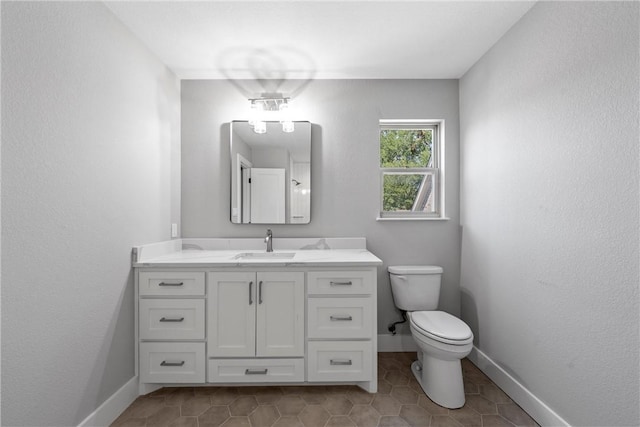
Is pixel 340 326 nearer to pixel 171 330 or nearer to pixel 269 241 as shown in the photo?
pixel 269 241

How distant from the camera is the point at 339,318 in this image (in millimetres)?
1712

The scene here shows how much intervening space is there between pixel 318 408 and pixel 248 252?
1.19 m

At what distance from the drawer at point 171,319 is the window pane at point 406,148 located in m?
1.90

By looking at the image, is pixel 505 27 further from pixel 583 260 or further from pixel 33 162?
pixel 33 162

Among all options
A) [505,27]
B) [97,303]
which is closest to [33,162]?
[97,303]

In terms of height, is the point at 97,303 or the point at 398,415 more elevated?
the point at 97,303

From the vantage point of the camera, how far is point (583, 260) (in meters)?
1.23

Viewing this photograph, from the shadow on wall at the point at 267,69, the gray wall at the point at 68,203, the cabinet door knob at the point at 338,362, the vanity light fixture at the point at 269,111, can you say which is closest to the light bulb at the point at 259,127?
the vanity light fixture at the point at 269,111

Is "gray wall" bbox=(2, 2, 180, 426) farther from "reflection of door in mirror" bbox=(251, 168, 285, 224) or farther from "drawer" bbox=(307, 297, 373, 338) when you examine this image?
"drawer" bbox=(307, 297, 373, 338)

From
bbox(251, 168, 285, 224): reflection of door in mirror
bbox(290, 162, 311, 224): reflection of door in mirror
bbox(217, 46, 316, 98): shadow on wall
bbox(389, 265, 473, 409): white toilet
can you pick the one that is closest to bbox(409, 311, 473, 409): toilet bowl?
bbox(389, 265, 473, 409): white toilet

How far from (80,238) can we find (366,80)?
2280 mm

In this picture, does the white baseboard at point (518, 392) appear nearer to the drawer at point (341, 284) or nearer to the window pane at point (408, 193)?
the drawer at point (341, 284)

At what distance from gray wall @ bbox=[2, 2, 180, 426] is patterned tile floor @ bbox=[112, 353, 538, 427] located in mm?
338

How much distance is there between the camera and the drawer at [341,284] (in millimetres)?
1719
